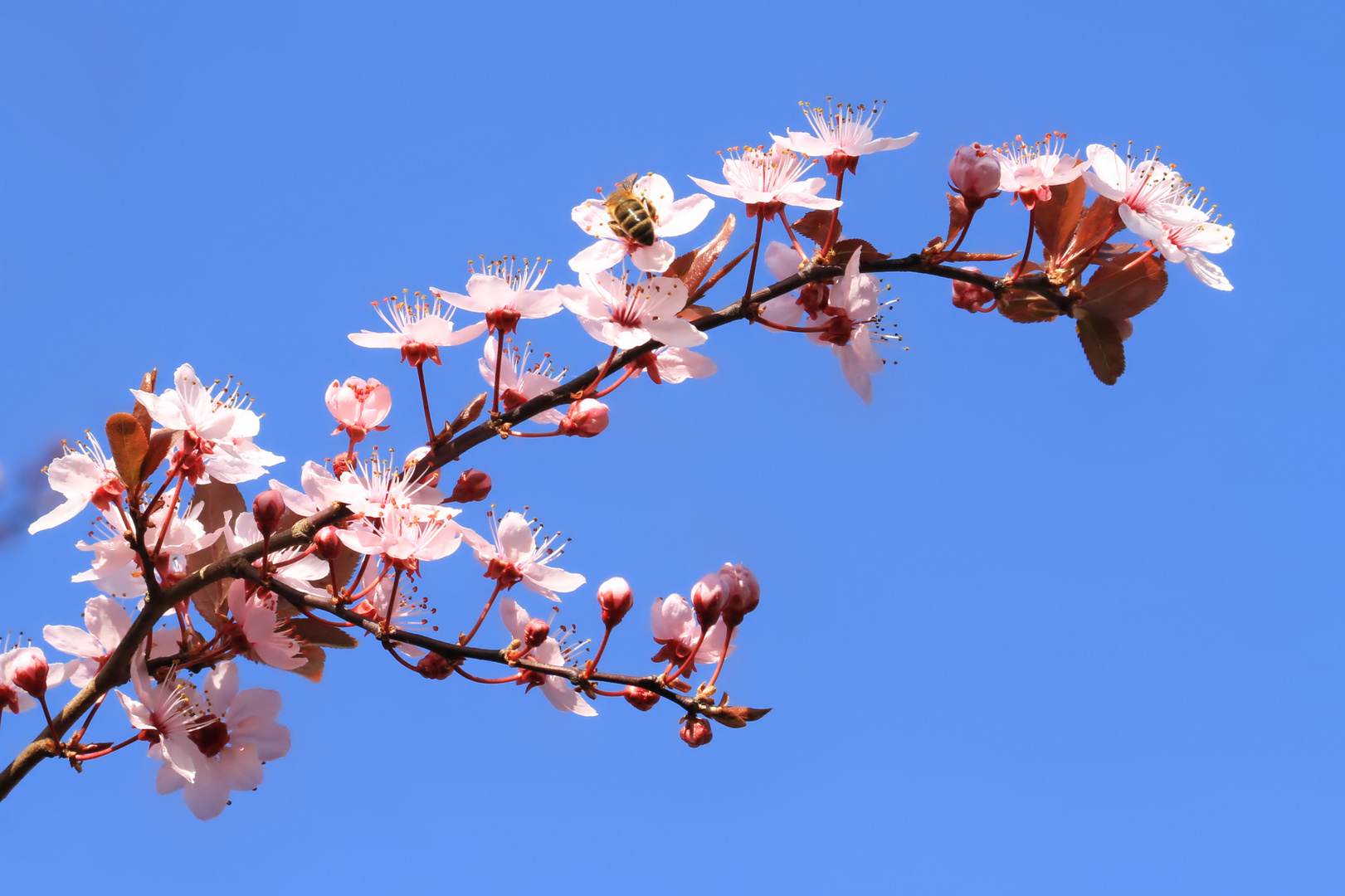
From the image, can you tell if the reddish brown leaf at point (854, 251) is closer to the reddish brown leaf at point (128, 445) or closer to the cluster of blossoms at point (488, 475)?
the cluster of blossoms at point (488, 475)

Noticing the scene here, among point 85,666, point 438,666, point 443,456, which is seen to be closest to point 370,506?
point 443,456

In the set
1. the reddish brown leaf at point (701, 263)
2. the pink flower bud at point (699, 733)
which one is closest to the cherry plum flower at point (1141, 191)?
the reddish brown leaf at point (701, 263)

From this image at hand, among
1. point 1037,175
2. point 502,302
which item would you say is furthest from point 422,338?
point 1037,175

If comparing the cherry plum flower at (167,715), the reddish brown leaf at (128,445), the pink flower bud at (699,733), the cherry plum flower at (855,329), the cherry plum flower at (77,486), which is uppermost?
the cherry plum flower at (855,329)

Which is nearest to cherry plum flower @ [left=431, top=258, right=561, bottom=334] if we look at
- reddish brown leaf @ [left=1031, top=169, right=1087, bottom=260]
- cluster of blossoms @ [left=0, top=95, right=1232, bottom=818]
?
cluster of blossoms @ [left=0, top=95, right=1232, bottom=818]

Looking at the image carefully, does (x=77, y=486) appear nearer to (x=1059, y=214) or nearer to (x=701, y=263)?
(x=701, y=263)

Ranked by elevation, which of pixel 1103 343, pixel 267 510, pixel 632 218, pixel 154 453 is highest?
pixel 632 218

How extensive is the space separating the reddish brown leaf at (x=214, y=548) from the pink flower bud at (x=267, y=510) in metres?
0.25

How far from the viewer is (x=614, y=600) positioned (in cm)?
220

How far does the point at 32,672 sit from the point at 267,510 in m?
0.62

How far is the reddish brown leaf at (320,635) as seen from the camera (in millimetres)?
2262

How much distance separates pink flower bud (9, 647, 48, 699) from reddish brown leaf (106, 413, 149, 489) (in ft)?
1.53

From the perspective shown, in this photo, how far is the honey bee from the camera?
89.3 inches

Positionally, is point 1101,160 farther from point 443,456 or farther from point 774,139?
point 443,456
